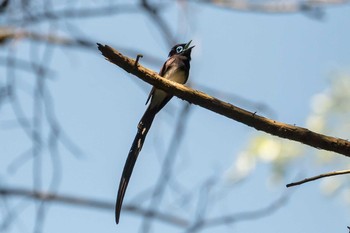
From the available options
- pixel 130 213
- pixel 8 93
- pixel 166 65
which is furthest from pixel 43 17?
pixel 130 213

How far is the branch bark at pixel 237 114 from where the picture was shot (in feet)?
7.70

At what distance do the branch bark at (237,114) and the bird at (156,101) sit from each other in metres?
0.46

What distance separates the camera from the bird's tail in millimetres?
2702

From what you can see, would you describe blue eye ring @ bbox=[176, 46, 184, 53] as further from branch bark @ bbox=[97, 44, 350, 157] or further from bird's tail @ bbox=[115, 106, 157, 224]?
branch bark @ bbox=[97, 44, 350, 157]

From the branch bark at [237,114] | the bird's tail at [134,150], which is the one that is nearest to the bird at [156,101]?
the bird's tail at [134,150]

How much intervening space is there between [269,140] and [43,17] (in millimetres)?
1689

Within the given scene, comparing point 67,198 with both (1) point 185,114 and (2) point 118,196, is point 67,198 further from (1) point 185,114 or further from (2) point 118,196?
(2) point 118,196

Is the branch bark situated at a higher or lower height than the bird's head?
lower

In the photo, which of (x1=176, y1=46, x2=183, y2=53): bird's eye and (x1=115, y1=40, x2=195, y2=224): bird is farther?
(x1=176, y1=46, x2=183, y2=53): bird's eye

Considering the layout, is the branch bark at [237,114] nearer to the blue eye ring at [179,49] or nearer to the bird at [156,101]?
the bird at [156,101]

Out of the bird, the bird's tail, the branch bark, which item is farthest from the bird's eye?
the branch bark

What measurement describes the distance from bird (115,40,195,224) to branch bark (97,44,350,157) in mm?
463

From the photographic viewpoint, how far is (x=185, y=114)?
3.27 m

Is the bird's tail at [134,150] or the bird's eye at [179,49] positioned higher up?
the bird's eye at [179,49]
